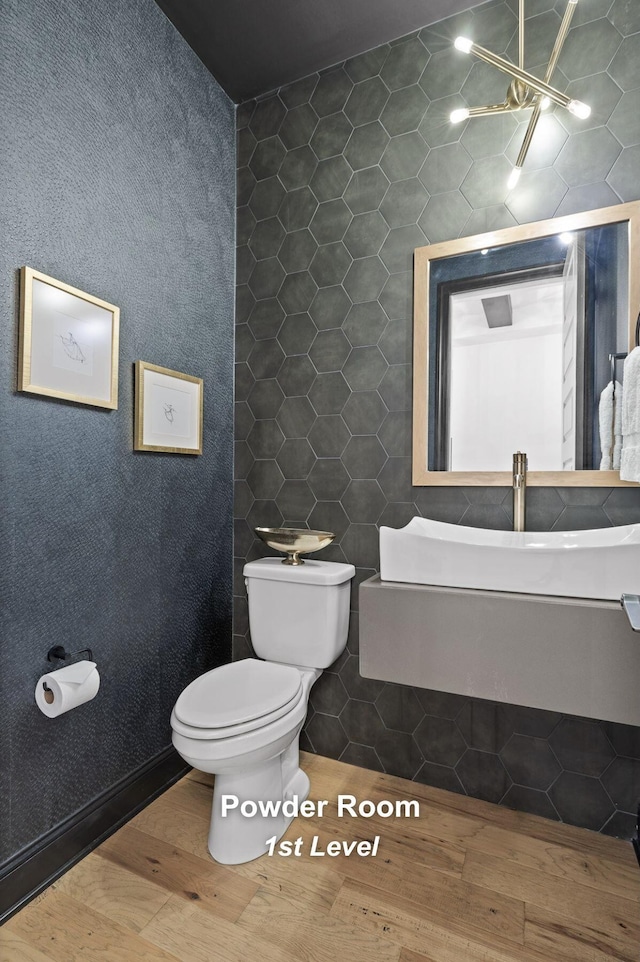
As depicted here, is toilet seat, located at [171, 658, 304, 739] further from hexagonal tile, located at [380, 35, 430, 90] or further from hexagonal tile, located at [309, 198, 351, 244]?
hexagonal tile, located at [380, 35, 430, 90]

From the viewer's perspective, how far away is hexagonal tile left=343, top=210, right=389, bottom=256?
1.92 metres

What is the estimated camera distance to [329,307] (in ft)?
6.60

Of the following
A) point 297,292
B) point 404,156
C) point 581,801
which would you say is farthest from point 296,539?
point 404,156

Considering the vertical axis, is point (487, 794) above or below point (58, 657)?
below

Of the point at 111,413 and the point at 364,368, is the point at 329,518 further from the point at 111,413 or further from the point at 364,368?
the point at 111,413

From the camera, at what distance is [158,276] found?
180 cm

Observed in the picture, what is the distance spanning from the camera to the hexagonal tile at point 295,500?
2045 mm

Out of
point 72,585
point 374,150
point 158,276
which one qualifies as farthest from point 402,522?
point 374,150

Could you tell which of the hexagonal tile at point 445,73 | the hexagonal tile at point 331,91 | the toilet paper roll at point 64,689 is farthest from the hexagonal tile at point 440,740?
the hexagonal tile at point 331,91

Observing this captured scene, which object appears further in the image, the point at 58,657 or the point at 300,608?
the point at 300,608

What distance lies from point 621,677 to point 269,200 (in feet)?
6.95

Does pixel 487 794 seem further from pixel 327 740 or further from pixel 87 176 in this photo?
pixel 87 176

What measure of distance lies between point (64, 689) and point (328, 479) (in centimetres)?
112

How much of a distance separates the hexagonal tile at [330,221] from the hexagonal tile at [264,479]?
0.93 m
